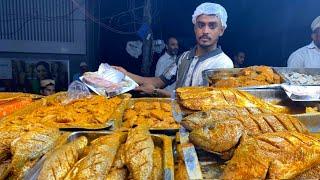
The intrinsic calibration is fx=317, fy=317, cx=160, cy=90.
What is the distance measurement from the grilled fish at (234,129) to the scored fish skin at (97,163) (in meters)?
0.43

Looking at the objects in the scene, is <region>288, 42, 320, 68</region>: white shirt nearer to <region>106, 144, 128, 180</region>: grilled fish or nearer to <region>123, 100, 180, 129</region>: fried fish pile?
<region>123, 100, 180, 129</region>: fried fish pile

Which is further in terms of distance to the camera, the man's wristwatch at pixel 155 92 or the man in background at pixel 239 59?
the man in background at pixel 239 59

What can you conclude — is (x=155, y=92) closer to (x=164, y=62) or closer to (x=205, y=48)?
(x=205, y=48)

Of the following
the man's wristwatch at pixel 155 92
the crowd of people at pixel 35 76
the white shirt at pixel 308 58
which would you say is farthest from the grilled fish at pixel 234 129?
the crowd of people at pixel 35 76

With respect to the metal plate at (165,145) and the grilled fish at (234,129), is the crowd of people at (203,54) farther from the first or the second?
the grilled fish at (234,129)

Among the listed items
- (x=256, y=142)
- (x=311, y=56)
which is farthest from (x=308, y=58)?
(x=256, y=142)

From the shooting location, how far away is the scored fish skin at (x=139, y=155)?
1497 mm

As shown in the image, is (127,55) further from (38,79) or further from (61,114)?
(61,114)

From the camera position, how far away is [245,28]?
7.58m

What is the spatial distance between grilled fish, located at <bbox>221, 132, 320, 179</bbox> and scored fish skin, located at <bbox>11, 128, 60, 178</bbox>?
1.05 meters

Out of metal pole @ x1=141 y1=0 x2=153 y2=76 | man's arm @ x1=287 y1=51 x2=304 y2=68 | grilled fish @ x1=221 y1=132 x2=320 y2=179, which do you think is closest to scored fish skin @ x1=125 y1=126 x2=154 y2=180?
grilled fish @ x1=221 y1=132 x2=320 y2=179

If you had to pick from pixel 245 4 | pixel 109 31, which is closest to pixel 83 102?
pixel 109 31

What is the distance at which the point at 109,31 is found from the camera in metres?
6.91

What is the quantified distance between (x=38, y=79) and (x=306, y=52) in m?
4.85
